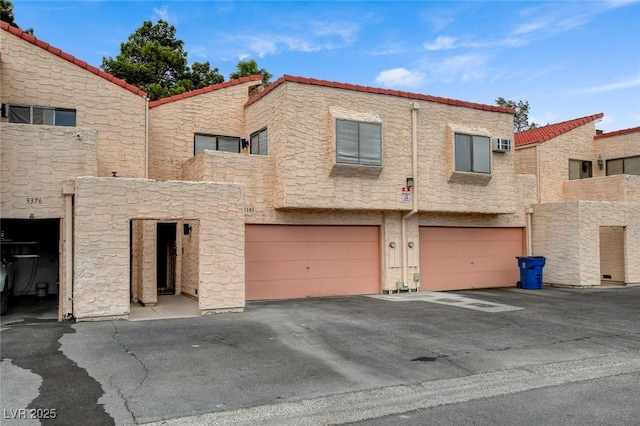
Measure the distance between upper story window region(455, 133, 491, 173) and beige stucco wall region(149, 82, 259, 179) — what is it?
6910mm

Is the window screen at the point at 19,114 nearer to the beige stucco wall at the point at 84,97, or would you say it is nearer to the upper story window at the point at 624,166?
the beige stucco wall at the point at 84,97

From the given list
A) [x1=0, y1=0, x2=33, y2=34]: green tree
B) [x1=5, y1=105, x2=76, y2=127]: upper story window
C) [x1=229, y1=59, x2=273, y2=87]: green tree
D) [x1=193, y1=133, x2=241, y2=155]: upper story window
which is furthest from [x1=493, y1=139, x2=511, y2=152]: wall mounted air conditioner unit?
[x1=0, y1=0, x2=33, y2=34]: green tree

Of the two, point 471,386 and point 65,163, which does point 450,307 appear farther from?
point 65,163

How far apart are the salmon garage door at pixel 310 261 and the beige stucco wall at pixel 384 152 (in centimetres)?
109

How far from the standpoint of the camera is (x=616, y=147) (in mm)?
20656

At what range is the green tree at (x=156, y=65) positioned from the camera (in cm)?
2712

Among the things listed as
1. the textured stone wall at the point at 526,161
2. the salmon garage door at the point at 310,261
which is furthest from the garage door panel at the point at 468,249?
the textured stone wall at the point at 526,161

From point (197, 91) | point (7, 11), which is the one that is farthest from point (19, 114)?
point (7, 11)

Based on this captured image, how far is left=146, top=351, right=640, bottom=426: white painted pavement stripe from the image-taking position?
5.11m

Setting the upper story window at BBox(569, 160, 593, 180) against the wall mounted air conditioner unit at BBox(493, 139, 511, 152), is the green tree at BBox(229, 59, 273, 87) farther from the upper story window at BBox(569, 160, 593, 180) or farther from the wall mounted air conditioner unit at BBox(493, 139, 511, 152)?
the upper story window at BBox(569, 160, 593, 180)

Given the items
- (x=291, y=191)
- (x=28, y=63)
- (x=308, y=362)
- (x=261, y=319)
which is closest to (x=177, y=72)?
(x=28, y=63)

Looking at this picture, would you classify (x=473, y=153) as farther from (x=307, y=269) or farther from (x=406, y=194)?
(x=307, y=269)

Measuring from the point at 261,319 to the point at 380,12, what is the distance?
365 inches

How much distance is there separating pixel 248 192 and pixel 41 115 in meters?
5.62
